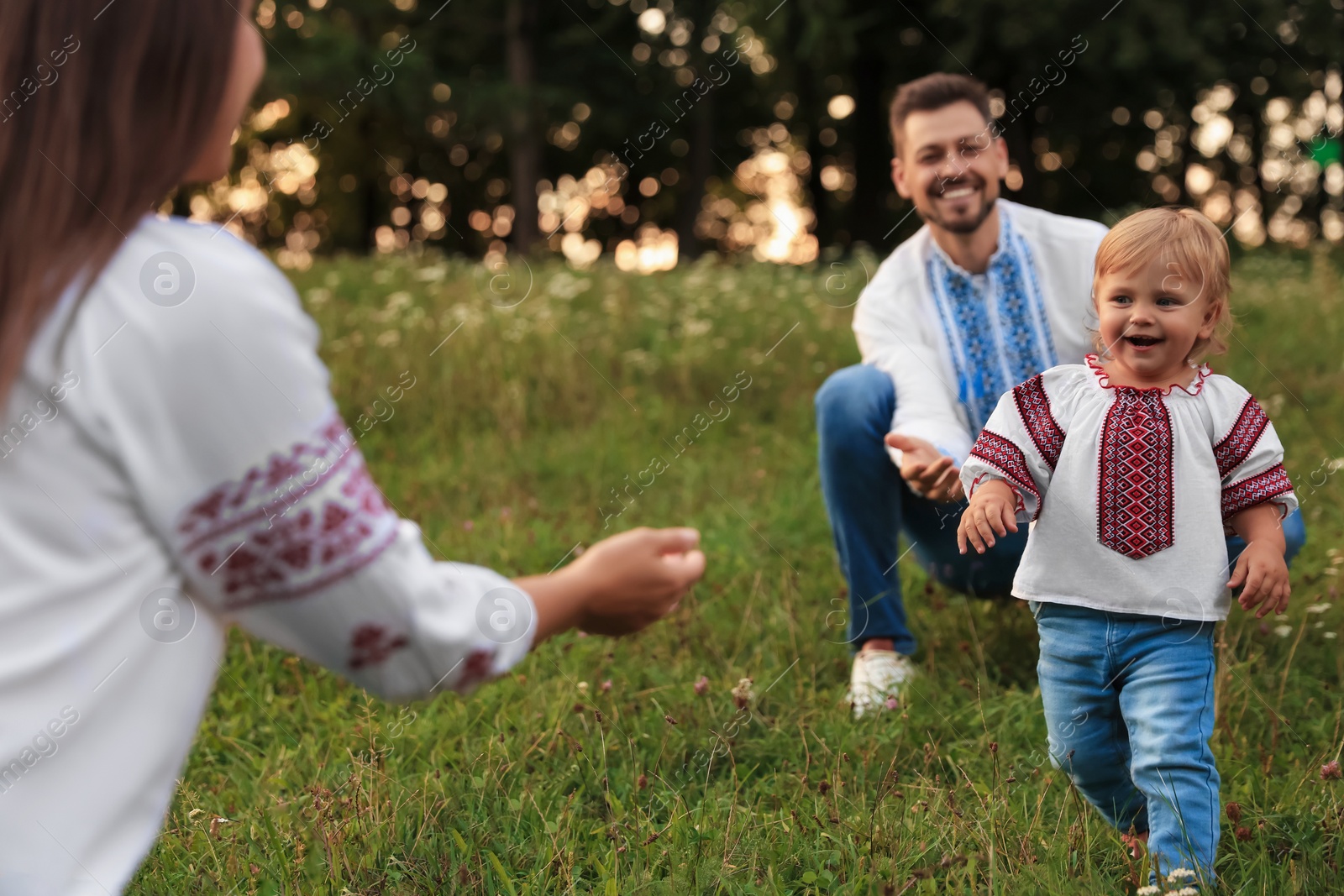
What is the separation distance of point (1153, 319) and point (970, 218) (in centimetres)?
124

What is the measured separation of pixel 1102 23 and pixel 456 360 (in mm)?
15455

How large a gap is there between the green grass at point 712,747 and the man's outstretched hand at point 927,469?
518mm

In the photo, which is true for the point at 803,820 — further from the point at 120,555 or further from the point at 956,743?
the point at 120,555

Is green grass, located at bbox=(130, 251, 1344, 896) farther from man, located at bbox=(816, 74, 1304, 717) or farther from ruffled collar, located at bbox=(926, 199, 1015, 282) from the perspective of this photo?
ruffled collar, located at bbox=(926, 199, 1015, 282)

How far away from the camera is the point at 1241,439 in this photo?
2002 mm

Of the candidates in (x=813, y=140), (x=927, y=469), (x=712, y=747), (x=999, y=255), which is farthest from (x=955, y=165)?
(x=813, y=140)

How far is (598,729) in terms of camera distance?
8.98ft

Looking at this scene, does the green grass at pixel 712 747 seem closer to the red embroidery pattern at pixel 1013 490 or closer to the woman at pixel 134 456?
the red embroidery pattern at pixel 1013 490

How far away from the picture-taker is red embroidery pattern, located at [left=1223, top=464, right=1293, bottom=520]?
1.98 m

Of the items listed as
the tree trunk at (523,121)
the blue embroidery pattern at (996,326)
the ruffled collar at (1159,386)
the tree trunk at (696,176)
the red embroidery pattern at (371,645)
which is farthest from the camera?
the tree trunk at (696,176)

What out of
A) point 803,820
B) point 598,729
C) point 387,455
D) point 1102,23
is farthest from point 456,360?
point 1102,23

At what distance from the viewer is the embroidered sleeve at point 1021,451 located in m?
2.11

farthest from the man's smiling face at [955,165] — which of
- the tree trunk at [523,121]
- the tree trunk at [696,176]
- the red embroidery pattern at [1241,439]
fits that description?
the tree trunk at [696,176]

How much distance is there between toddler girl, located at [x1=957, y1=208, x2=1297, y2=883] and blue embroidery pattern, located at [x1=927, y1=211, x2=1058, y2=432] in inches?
39.1
